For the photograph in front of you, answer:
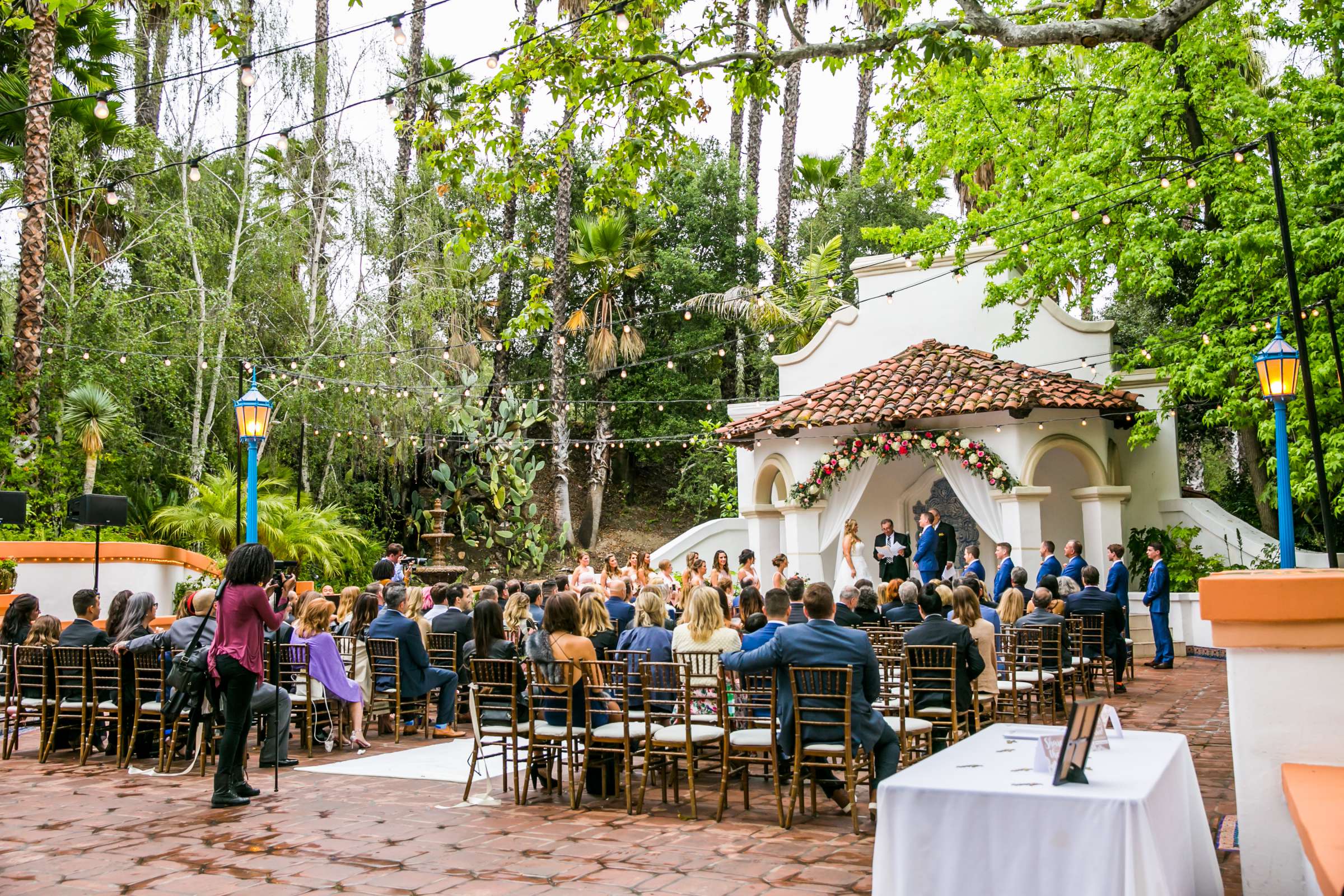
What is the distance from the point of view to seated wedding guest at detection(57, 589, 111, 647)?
852cm

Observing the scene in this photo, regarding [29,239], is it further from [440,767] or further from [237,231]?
[440,767]

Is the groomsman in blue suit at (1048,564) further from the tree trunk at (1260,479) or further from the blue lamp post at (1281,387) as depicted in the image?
the tree trunk at (1260,479)

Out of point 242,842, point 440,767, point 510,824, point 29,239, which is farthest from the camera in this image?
point 29,239

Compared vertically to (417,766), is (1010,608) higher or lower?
higher

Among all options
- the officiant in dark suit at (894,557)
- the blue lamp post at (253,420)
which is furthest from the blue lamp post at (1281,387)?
the blue lamp post at (253,420)

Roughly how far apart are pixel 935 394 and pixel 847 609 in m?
8.05

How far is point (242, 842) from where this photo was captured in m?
5.69

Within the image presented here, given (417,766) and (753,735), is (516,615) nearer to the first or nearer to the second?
(417,766)

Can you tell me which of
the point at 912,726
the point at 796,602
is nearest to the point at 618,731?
the point at 912,726

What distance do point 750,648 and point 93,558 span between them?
38.3ft

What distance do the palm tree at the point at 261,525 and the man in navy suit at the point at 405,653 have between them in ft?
30.0

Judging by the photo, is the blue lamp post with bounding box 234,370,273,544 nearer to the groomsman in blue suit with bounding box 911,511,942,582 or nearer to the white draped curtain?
the groomsman in blue suit with bounding box 911,511,942,582

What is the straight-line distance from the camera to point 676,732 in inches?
259

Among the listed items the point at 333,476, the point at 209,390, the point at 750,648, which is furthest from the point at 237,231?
the point at 750,648
